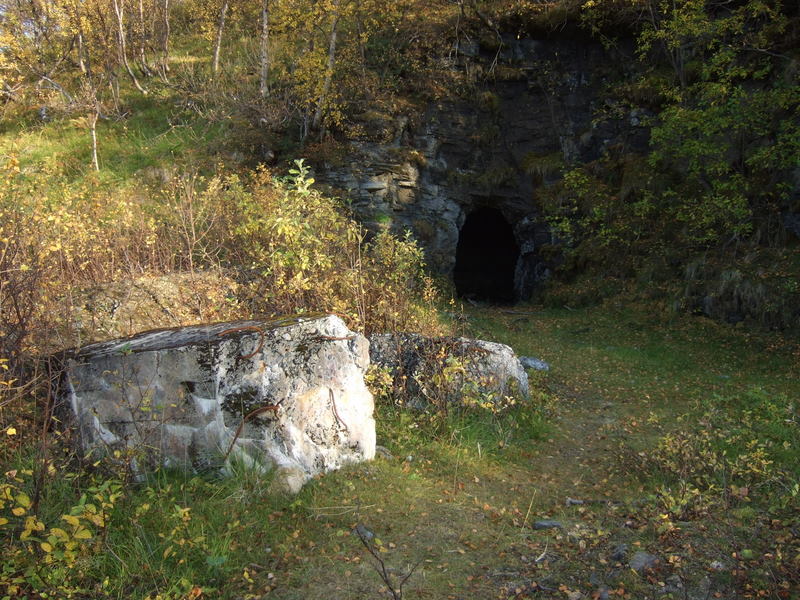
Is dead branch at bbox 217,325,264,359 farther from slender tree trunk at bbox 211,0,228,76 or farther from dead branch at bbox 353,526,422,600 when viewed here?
slender tree trunk at bbox 211,0,228,76

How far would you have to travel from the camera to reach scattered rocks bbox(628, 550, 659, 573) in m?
3.46

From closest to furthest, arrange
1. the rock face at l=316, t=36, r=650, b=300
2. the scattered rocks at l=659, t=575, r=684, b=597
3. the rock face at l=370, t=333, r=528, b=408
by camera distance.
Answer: the scattered rocks at l=659, t=575, r=684, b=597, the rock face at l=370, t=333, r=528, b=408, the rock face at l=316, t=36, r=650, b=300

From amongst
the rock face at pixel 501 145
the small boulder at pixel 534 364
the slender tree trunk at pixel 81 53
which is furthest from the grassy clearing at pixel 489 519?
the slender tree trunk at pixel 81 53

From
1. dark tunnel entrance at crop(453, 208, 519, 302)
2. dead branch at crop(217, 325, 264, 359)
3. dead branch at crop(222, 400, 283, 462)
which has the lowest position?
dark tunnel entrance at crop(453, 208, 519, 302)

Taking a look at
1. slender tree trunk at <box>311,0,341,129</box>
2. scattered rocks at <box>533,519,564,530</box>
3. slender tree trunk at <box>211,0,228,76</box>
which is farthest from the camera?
slender tree trunk at <box>211,0,228,76</box>

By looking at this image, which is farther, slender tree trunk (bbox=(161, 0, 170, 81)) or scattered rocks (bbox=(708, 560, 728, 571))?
slender tree trunk (bbox=(161, 0, 170, 81))

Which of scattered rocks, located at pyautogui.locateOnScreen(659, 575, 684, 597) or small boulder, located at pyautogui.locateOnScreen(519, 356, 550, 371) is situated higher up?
scattered rocks, located at pyautogui.locateOnScreen(659, 575, 684, 597)

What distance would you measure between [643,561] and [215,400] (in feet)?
11.0

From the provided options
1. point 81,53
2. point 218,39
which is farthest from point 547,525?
point 81,53

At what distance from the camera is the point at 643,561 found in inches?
139

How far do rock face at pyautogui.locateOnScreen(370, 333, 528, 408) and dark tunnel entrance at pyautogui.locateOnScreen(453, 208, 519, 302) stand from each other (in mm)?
12454

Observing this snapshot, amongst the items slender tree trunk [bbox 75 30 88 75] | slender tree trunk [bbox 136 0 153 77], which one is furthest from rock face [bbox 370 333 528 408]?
slender tree trunk [bbox 136 0 153 77]

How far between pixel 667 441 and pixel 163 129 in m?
16.2

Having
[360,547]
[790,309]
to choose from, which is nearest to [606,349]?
[790,309]
